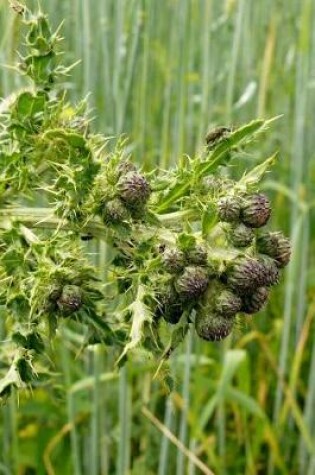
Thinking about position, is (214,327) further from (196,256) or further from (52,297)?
(52,297)

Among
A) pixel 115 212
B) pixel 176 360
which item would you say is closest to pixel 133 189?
pixel 115 212

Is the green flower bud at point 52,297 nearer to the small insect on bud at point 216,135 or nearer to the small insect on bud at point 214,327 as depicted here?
the small insect on bud at point 214,327

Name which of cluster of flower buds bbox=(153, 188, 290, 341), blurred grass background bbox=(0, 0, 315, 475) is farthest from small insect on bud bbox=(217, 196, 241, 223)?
blurred grass background bbox=(0, 0, 315, 475)

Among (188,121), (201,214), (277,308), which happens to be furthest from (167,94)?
(201,214)

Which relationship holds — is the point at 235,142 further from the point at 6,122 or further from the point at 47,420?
the point at 47,420

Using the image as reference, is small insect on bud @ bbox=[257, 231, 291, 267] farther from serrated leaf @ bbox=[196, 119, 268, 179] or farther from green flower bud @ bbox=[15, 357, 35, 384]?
green flower bud @ bbox=[15, 357, 35, 384]
